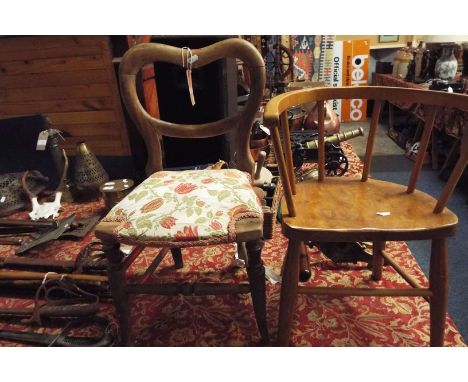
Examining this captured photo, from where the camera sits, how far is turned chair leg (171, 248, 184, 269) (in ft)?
5.80

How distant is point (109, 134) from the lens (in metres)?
2.96

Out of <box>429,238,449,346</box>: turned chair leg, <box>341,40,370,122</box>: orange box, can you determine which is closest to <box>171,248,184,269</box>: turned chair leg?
<box>429,238,449,346</box>: turned chair leg

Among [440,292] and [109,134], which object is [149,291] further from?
[109,134]

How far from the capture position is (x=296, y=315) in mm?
1479

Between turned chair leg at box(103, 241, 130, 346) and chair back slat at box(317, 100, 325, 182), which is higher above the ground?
chair back slat at box(317, 100, 325, 182)

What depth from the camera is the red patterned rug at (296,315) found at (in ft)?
4.47

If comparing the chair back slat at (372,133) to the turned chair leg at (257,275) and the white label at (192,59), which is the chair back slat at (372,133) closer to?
the turned chair leg at (257,275)

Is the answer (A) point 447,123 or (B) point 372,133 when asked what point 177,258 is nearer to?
(B) point 372,133

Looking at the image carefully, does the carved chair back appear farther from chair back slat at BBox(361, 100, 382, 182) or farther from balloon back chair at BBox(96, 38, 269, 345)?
chair back slat at BBox(361, 100, 382, 182)

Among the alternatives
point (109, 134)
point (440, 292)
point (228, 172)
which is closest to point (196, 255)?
point (228, 172)

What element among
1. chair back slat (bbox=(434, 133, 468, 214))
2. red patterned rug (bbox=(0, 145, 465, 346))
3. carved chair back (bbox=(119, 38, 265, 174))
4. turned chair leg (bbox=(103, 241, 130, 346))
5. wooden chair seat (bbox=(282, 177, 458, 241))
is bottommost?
red patterned rug (bbox=(0, 145, 465, 346))

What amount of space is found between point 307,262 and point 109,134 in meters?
2.07

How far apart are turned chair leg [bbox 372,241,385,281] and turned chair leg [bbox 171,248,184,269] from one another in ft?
3.00

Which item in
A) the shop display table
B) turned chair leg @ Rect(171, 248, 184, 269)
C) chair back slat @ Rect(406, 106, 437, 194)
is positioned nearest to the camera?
chair back slat @ Rect(406, 106, 437, 194)
